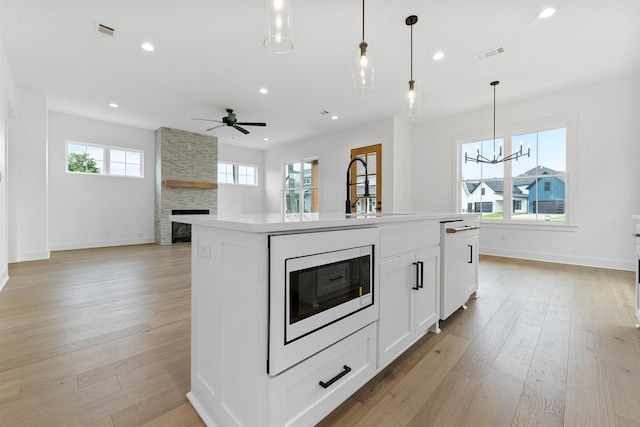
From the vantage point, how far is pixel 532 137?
5023mm

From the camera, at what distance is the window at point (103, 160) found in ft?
20.0

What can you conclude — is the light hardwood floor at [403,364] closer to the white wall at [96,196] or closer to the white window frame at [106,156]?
the white wall at [96,196]

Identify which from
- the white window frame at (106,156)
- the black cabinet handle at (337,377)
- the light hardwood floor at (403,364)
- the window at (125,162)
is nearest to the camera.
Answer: the black cabinet handle at (337,377)

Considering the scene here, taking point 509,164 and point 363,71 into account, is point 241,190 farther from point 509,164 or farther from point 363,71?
point 363,71

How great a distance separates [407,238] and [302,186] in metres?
6.86

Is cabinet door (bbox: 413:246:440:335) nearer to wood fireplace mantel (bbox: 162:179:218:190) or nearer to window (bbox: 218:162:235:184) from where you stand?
wood fireplace mantel (bbox: 162:179:218:190)

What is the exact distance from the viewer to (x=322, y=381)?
113cm

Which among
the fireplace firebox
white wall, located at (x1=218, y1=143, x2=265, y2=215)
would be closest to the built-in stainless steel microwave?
the fireplace firebox

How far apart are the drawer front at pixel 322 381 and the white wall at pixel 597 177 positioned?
5101mm

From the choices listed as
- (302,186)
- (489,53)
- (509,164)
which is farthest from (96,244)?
(509,164)

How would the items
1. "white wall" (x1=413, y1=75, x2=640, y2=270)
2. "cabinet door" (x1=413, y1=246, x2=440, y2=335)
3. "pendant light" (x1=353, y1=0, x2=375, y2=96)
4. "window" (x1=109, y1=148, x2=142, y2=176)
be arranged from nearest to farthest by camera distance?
"cabinet door" (x1=413, y1=246, x2=440, y2=335)
"pendant light" (x1=353, y1=0, x2=375, y2=96)
"white wall" (x1=413, y1=75, x2=640, y2=270)
"window" (x1=109, y1=148, x2=142, y2=176)

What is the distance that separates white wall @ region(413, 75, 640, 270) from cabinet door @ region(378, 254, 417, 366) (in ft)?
15.3

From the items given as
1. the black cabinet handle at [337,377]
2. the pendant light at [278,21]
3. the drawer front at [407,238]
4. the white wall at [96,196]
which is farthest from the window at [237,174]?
the black cabinet handle at [337,377]

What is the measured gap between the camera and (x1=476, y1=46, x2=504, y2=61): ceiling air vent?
11.0 ft
